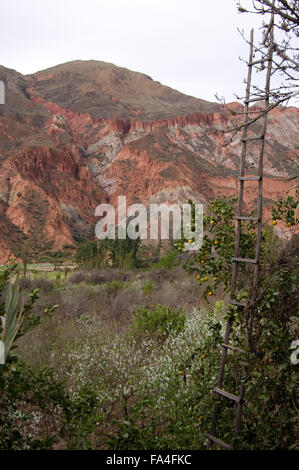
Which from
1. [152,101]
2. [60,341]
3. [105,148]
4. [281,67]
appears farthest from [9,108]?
[281,67]

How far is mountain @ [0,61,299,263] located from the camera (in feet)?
119

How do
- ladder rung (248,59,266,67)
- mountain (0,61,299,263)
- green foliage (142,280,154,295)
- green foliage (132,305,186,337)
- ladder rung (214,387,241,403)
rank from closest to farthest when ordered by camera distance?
ladder rung (214,387,241,403) → ladder rung (248,59,266,67) → green foliage (132,305,186,337) → green foliage (142,280,154,295) → mountain (0,61,299,263)

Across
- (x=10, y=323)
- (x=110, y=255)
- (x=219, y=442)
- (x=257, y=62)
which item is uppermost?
(x=257, y=62)

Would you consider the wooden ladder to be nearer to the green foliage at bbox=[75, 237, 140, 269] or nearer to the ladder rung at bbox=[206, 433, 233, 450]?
the ladder rung at bbox=[206, 433, 233, 450]

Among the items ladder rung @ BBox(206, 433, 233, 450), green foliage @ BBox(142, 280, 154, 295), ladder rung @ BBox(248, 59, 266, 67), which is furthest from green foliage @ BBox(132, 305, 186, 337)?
ladder rung @ BBox(248, 59, 266, 67)

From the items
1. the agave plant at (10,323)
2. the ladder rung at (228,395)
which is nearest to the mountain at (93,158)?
the ladder rung at (228,395)

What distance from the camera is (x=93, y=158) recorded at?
166 feet

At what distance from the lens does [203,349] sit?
10.1ft

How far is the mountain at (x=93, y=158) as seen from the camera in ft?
119

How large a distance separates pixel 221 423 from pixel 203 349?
0.54 metres

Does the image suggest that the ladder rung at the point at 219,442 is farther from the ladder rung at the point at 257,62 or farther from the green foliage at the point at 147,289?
the green foliage at the point at 147,289

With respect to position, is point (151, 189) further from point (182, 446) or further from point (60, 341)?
point (182, 446)

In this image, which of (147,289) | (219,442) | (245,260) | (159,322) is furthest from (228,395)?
(147,289)

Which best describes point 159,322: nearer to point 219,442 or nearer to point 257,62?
point 219,442
